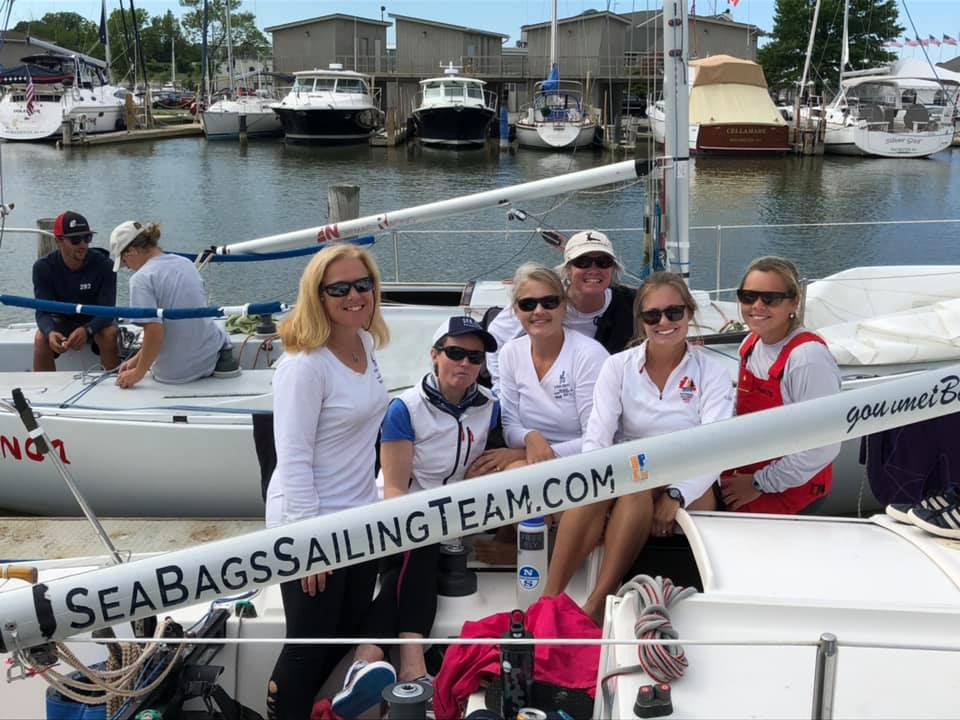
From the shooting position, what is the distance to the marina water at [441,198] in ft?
48.0

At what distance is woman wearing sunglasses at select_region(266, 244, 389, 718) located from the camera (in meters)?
3.12

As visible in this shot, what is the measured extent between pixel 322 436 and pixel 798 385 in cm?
188

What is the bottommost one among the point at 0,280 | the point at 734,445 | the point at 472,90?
the point at 0,280

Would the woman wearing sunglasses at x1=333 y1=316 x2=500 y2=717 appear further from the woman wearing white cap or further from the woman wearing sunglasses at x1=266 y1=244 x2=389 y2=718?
the woman wearing white cap

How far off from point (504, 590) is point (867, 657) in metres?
1.58

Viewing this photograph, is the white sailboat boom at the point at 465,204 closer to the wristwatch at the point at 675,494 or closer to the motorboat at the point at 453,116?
the wristwatch at the point at 675,494

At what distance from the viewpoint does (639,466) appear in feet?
7.28

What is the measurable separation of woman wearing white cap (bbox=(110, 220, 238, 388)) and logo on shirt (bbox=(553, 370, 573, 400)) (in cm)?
279

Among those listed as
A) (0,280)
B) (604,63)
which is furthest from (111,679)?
(604,63)

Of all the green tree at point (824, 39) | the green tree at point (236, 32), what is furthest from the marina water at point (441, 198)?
the green tree at point (236, 32)

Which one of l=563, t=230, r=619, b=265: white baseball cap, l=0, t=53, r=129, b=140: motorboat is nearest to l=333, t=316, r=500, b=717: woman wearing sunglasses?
l=563, t=230, r=619, b=265: white baseball cap

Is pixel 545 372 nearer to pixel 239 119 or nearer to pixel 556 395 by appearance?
pixel 556 395

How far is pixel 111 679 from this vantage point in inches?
117

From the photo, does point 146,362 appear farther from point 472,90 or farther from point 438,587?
point 472,90
